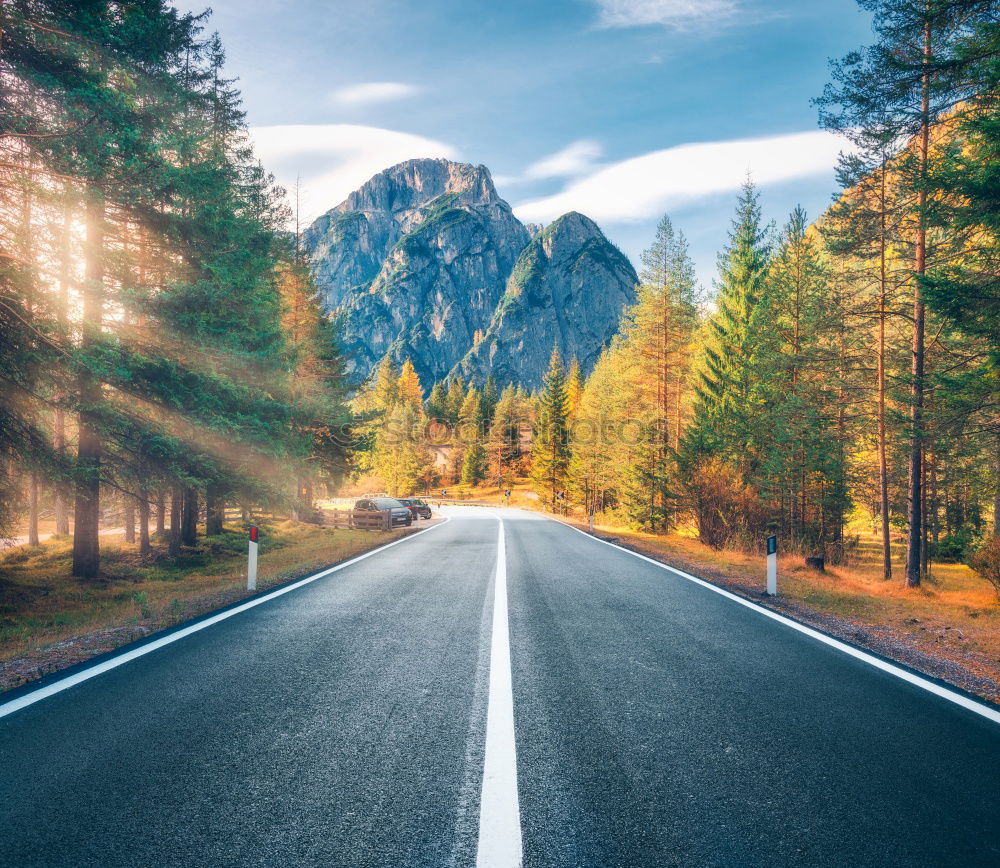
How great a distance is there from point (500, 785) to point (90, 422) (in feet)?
38.9

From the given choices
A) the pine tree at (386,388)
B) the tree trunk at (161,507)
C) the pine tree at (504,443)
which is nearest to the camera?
the tree trunk at (161,507)

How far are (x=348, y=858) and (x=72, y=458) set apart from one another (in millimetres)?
11811

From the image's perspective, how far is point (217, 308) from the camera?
12.2 metres

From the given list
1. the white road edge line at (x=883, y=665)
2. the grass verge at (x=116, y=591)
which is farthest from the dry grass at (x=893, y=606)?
the grass verge at (x=116, y=591)

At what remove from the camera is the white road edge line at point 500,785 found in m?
2.09

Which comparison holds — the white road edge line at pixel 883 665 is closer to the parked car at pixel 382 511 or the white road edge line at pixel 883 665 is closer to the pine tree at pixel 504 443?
the parked car at pixel 382 511

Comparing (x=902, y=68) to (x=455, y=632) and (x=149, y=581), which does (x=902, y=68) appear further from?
(x=149, y=581)

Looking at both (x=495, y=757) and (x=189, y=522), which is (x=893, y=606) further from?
(x=189, y=522)

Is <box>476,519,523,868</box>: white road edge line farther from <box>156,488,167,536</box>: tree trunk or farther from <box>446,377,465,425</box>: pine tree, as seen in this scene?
<box>446,377,465,425</box>: pine tree

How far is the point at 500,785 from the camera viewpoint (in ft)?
8.55

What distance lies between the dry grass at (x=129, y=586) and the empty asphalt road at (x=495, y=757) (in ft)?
7.83

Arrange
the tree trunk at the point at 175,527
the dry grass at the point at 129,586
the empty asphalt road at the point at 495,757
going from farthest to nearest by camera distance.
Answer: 1. the tree trunk at the point at 175,527
2. the dry grass at the point at 129,586
3. the empty asphalt road at the point at 495,757

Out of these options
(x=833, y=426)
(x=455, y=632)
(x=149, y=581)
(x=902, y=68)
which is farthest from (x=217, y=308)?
(x=833, y=426)

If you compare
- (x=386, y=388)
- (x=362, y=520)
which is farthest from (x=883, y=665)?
(x=386, y=388)
